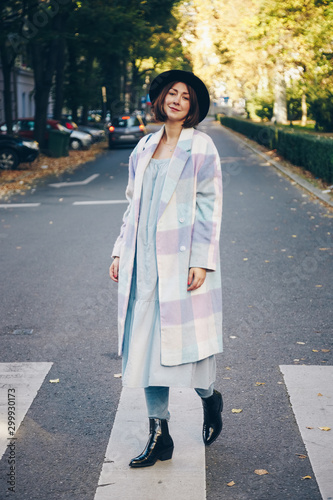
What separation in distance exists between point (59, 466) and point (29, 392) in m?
1.02

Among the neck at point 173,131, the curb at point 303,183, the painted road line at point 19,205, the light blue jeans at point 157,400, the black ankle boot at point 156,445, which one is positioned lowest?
the painted road line at point 19,205

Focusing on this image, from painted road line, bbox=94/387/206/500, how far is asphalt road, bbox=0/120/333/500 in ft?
0.21

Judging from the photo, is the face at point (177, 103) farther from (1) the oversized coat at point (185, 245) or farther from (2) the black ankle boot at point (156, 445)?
(2) the black ankle boot at point (156, 445)

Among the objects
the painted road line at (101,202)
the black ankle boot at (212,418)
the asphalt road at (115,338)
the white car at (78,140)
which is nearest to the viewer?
the asphalt road at (115,338)

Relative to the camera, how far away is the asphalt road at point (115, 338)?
340cm

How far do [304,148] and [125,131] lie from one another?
15.7 m

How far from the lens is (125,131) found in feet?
111

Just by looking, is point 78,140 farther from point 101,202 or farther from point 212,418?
point 212,418

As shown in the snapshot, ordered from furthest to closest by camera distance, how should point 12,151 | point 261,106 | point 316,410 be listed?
point 261,106 < point 12,151 < point 316,410

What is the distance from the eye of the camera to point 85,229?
36.3 ft

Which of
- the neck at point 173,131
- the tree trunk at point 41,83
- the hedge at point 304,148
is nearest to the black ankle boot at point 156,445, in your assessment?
the neck at point 173,131

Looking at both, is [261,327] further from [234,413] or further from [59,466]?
[59,466]

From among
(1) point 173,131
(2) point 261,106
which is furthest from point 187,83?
(2) point 261,106

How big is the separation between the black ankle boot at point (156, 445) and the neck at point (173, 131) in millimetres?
1407
